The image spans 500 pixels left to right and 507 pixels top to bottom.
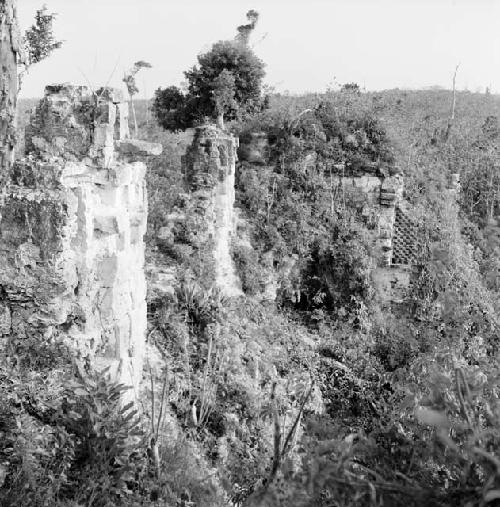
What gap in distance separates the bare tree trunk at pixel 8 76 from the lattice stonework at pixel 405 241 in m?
7.09

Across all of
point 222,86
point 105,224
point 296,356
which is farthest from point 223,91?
point 105,224

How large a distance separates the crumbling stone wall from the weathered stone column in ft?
9.00

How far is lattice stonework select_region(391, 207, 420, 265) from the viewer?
10.4 metres

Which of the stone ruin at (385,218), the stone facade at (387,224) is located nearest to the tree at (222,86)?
the stone ruin at (385,218)

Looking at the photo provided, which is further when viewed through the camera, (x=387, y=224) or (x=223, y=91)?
(x=223, y=91)

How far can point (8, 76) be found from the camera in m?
9.36

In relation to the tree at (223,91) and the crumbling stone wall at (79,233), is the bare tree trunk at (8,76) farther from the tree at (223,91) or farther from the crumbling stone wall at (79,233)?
the tree at (223,91)

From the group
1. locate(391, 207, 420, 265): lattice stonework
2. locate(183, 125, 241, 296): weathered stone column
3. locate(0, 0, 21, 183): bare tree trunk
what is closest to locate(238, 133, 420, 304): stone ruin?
locate(391, 207, 420, 265): lattice stonework

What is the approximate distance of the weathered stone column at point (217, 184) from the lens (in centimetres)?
827

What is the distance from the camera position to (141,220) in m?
5.30

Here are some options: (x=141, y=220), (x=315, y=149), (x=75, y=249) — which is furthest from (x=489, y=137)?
(x=75, y=249)

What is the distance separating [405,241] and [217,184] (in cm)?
414

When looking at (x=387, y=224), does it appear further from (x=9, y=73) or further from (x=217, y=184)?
(x=9, y=73)

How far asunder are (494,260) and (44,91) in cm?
994
